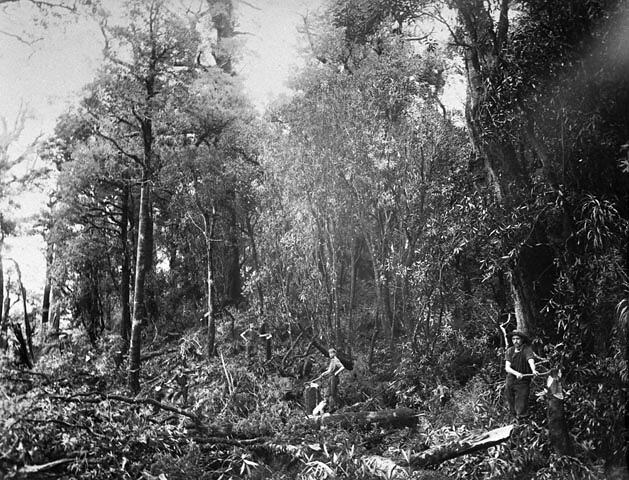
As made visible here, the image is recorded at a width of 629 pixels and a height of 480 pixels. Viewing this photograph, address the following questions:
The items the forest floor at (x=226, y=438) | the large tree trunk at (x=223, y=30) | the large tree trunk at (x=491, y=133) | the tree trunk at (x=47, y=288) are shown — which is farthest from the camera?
the tree trunk at (x=47, y=288)

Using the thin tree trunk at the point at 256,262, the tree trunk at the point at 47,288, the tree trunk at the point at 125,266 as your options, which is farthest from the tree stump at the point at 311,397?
the tree trunk at the point at 47,288

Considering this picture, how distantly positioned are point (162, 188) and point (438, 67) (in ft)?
26.0

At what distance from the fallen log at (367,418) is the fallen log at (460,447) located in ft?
5.54

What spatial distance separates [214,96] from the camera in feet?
40.9

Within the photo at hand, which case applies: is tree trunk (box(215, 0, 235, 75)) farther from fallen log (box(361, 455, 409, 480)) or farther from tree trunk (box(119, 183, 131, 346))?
fallen log (box(361, 455, 409, 480))

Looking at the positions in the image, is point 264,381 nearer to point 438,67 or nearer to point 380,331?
point 380,331

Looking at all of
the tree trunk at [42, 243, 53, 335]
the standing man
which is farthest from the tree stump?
the tree trunk at [42, 243, 53, 335]

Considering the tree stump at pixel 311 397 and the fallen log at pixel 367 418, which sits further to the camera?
the tree stump at pixel 311 397

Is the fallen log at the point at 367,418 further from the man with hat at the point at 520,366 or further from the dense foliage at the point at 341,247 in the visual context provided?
the man with hat at the point at 520,366

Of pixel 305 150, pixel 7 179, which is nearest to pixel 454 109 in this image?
pixel 305 150

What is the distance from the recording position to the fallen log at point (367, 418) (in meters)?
7.58

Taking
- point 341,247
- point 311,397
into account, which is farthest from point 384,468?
point 341,247

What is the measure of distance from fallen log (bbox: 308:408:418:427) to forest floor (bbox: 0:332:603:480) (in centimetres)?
9

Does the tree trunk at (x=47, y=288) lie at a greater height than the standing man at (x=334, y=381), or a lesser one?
greater
